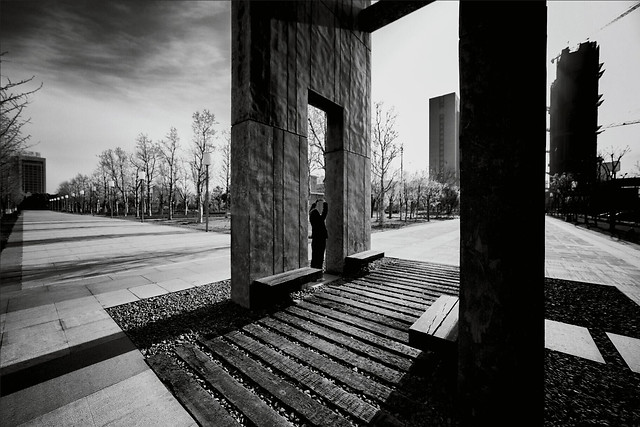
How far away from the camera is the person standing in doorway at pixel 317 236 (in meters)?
6.61

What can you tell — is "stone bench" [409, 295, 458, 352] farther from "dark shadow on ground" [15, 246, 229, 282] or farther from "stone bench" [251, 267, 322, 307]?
"dark shadow on ground" [15, 246, 229, 282]

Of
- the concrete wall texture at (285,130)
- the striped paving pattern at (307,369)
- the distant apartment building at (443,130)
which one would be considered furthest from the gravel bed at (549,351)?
the distant apartment building at (443,130)

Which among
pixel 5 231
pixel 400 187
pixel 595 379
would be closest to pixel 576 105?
pixel 400 187

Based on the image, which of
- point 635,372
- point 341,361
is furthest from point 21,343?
point 635,372

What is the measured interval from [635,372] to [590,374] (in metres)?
0.50

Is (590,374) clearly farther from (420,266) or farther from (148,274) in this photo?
(148,274)

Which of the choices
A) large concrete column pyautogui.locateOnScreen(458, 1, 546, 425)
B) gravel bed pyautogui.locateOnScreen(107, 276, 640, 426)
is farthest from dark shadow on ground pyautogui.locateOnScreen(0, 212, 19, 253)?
large concrete column pyautogui.locateOnScreen(458, 1, 546, 425)

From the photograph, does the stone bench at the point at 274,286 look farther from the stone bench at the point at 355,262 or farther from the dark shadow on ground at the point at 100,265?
the dark shadow on ground at the point at 100,265

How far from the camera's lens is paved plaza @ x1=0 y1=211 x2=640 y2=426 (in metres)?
2.36

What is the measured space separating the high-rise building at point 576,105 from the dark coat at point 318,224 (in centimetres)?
10093

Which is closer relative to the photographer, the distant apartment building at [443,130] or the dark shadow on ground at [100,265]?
the dark shadow on ground at [100,265]

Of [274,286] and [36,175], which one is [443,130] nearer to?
[274,286]

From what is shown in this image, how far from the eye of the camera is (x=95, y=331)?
12.6ft

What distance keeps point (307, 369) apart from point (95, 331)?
3295 millimetres
